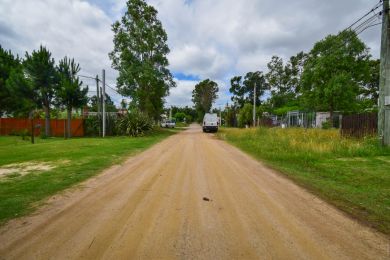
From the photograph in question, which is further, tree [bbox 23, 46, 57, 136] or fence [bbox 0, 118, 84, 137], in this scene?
fence [bbox 0, 118, 84, 137]

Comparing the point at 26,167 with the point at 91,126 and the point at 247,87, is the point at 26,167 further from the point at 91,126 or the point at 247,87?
the point at 247,87

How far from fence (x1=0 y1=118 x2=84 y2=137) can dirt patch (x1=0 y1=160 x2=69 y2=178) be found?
20.8m

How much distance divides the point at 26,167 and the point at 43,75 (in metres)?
21.5

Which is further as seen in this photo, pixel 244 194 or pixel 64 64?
pixel 64 64

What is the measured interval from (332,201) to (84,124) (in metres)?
29.2

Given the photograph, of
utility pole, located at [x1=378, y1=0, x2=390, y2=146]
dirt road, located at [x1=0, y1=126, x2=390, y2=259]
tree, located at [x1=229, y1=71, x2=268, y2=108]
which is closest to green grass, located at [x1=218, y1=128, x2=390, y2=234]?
dirt road, located at [x1=0, y1=126, x2=390, y2=259]

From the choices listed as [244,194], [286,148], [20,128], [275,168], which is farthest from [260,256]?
[20,128]

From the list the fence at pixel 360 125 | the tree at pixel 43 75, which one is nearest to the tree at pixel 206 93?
the tree at pixel 43 75

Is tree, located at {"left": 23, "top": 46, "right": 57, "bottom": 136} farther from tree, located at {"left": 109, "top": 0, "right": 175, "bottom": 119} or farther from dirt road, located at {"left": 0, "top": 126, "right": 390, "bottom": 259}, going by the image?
dirt road, located at {"left": 0, "top": 126, "right": 390, "bottom": 259}

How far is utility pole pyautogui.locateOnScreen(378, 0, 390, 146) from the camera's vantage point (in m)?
14.8

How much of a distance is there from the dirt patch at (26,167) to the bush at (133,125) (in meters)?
18.2

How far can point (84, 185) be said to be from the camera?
7996 mm

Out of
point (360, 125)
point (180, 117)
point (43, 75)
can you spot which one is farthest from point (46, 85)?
point (180, 117)

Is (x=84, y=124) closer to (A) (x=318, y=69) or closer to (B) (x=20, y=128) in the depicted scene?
(B) (x=20, y=128)
